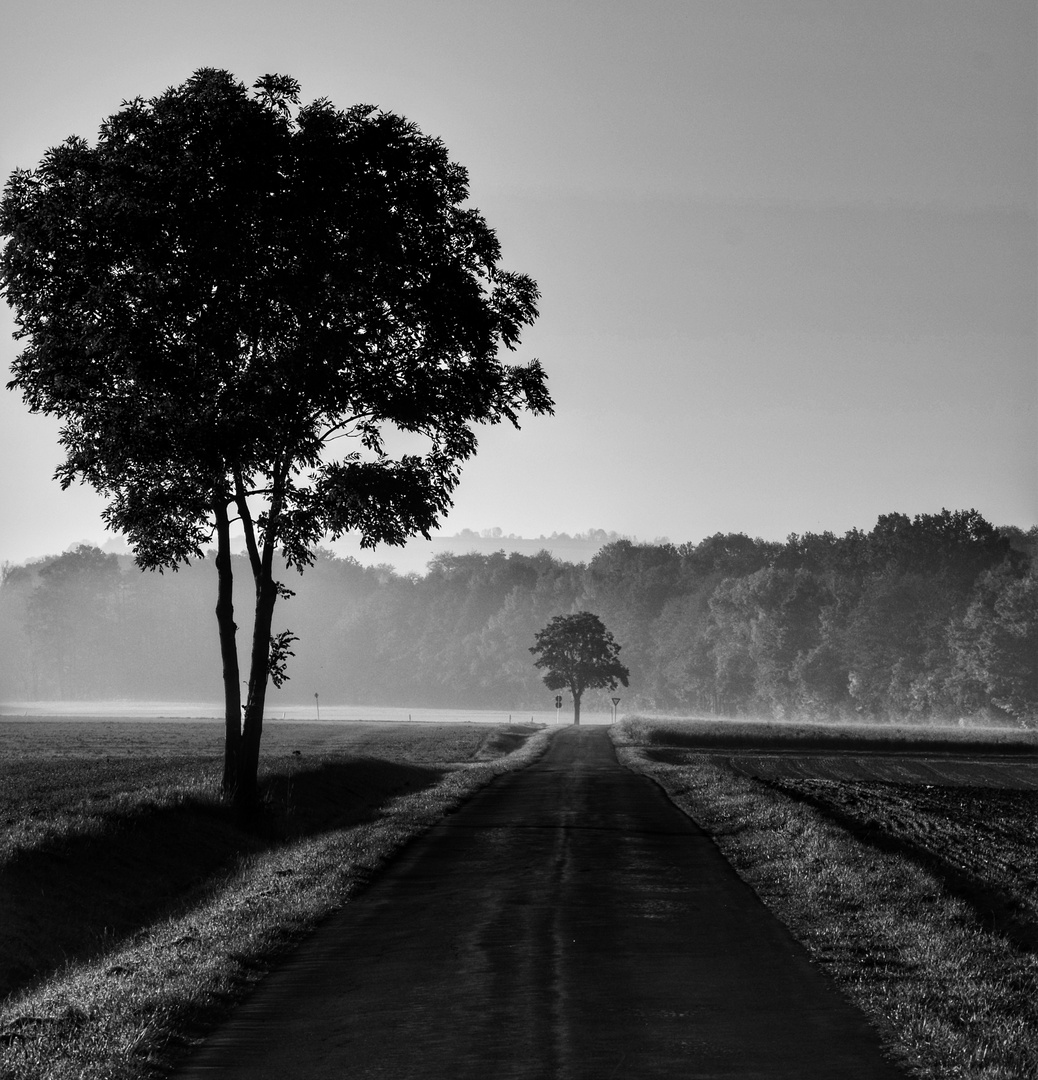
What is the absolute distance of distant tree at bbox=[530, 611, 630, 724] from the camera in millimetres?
122938

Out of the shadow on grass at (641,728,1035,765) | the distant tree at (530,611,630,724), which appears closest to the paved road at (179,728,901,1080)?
the shadow on grass at (641,728,1035,765)

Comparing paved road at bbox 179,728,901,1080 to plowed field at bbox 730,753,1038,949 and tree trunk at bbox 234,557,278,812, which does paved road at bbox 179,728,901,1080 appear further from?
tree trunk at bbox 234,557,278,812

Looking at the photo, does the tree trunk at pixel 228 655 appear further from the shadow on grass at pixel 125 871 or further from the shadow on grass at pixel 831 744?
the shadow on grass at pixel 831 744

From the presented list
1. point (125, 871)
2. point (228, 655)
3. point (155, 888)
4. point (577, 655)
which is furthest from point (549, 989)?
point (577, 655)

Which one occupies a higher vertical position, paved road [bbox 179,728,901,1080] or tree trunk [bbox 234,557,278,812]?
tree trunk [bbox 234,557,278,812]

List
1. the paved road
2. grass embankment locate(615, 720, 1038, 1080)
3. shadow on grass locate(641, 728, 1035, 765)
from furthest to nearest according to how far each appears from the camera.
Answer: shadow on grass locate(641, 728, 1035, 765)
grass embankment locate(615, 720, 1038, 1080)
the paved road

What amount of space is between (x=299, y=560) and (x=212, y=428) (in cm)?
399

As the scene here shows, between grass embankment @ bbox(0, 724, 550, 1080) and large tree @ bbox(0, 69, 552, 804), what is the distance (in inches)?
131

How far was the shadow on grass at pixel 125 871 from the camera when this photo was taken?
52.5 ft

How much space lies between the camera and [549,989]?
34.2 feet

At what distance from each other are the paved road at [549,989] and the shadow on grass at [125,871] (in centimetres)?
393

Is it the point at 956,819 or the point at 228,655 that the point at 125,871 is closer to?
the point at 228,655

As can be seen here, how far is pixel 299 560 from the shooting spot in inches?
1087

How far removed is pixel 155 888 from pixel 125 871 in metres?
0.57
